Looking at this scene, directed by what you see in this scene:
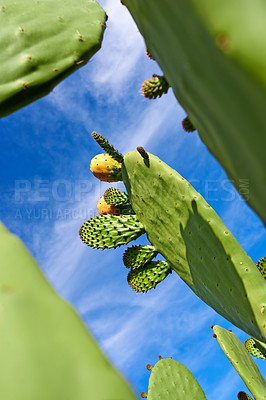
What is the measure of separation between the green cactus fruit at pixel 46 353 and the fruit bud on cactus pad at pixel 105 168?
2.80 m

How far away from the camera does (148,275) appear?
8.47ft

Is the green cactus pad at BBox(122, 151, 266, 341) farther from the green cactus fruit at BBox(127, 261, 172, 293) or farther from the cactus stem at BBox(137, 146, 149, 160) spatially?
the green cactus fruit at BBox(127, 261, 172, 293)

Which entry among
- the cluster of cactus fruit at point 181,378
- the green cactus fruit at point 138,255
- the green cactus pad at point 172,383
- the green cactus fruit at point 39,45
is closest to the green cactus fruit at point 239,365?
the cluster of cactus fruit at point 181,378

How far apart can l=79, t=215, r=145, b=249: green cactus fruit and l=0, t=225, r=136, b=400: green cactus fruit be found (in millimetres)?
2040

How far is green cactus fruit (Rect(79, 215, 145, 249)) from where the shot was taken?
2.61 m

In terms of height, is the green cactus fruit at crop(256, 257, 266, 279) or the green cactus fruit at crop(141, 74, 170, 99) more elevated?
the green cactus fruit at crop(141, 74, 170, 99)

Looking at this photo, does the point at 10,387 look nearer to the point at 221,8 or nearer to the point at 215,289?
the point at 221,8

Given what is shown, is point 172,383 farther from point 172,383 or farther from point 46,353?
point 46,353

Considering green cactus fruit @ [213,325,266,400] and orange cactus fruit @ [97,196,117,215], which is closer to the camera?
green cactus fruit @ [213,325,266,400]

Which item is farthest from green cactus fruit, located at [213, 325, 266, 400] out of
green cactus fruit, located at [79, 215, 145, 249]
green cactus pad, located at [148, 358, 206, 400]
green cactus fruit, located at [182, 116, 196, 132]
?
green cactus fruit, located at [182, 116, 196, 132]

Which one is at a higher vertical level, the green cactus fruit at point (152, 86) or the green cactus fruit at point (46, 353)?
the green cactus fruit at point (152, 86)

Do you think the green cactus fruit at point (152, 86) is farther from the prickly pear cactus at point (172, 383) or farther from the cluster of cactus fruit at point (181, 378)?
the prickly pear cactus at point (172, 383)

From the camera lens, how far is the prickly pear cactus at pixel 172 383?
2.21 meters

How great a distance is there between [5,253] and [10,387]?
0.27m
